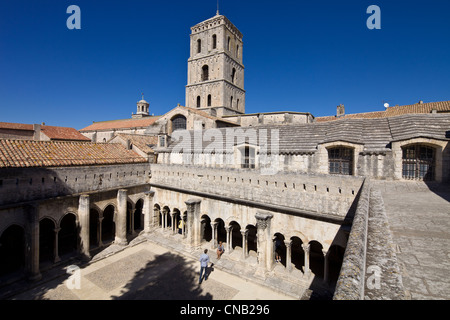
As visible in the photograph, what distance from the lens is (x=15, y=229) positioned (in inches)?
605

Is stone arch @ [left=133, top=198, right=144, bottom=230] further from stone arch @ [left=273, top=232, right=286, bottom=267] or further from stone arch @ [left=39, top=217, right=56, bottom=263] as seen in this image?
stone arch @ [left=273, top=232, right=286, bottom=267]

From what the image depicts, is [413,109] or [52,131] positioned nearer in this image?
[413,109]

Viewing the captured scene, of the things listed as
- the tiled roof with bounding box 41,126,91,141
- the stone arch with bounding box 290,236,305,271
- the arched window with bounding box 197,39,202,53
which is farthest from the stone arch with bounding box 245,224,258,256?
the tiled roof with bounding box 41,126,91,141

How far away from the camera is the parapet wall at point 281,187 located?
1048 cm

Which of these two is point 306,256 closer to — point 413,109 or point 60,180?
point 60,180

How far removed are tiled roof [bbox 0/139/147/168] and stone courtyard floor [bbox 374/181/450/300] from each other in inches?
650

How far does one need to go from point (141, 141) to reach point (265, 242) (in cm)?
1703

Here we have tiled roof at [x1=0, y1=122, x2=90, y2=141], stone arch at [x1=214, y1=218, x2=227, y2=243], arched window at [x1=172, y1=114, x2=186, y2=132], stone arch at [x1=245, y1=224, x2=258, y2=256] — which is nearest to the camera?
stone arch at [x1=245, y1=224, x2=258, y2=256]

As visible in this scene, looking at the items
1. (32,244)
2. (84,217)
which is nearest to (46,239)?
(84,217)

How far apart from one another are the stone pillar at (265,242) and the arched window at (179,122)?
19598mm

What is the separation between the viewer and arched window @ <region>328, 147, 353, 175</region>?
46.1ft

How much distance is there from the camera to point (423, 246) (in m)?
3.68

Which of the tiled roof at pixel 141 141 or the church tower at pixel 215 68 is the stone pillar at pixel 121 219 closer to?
the tiled roof at pixel 141 141
